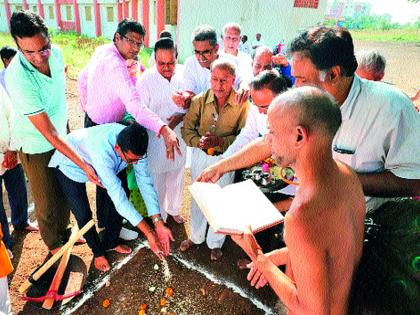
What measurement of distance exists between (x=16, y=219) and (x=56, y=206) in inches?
36.5

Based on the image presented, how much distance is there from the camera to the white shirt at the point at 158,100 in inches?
145

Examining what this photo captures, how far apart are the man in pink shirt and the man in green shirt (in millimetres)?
313

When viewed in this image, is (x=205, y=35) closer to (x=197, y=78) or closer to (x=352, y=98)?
(x=197, y=78)

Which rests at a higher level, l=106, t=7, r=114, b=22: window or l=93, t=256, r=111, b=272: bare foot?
l=106, t=7, r=114, b=22: window

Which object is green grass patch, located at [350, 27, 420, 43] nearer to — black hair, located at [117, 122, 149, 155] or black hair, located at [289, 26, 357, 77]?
black hair, located at [289, 26, 357, 77]

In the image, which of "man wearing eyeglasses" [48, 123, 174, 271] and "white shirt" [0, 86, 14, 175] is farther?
"white shirt" [0, 86, 14, 175]

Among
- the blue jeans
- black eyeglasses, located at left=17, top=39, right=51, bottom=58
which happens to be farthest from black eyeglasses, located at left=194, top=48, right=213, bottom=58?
the blue jeans

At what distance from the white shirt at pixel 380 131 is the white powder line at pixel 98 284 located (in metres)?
2.77

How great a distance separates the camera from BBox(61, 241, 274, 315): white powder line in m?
3.12

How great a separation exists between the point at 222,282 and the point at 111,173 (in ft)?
5.71

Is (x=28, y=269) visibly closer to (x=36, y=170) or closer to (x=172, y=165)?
(x=36, y=170)

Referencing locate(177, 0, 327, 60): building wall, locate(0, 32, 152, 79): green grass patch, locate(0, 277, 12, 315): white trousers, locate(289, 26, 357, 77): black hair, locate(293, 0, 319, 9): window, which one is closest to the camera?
locate(289, 26, 357, 77): black hair

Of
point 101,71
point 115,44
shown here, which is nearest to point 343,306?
point 101,71

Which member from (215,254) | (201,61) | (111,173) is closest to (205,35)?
(201,61)
